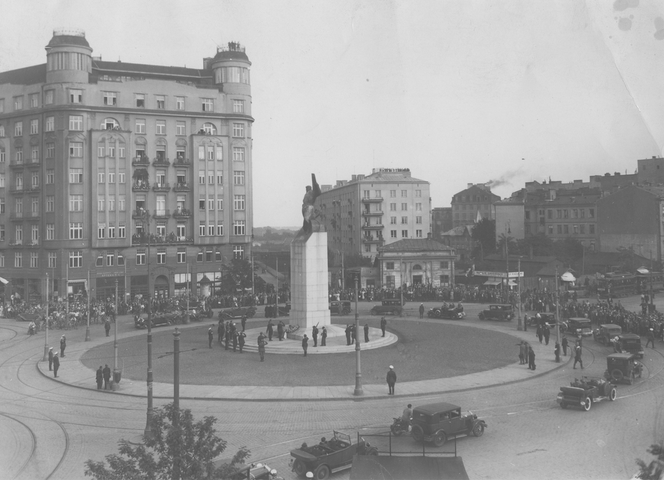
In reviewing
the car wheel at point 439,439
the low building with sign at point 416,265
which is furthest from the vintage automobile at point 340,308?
the car wheel at point 439,439

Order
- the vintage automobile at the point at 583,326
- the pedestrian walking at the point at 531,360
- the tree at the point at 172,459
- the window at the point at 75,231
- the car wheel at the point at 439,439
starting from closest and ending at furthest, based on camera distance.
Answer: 1. the tree at the point at 172,459
2. the car wheel at the point at 439,439
3. the pedestrian walking at the point at 531,360
4. the vintage automobile at the point at 583,326
5. the window at the point at 75,231

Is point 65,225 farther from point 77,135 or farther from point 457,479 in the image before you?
point 457,479

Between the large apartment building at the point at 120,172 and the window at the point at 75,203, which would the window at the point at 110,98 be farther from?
the window at the point at 75,203

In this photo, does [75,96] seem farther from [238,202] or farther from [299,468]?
[299,468]

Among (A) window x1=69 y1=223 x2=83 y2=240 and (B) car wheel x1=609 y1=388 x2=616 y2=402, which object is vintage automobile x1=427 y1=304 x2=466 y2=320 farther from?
(A) window x1=69 y1=223 x2=83 y2=240

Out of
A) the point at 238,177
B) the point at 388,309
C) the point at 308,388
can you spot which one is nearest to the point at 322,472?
the point at 308,388

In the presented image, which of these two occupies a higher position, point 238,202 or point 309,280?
point 238,202

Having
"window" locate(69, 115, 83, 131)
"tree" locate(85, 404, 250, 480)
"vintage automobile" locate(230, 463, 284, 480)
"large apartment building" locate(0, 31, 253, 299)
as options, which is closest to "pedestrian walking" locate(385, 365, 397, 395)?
"vintage automobile" locate(230, 463, 284, 480)
